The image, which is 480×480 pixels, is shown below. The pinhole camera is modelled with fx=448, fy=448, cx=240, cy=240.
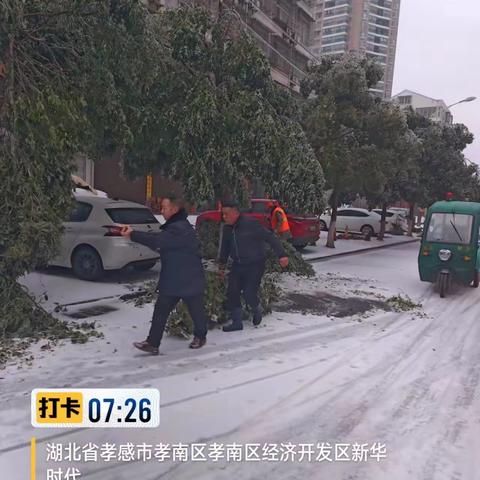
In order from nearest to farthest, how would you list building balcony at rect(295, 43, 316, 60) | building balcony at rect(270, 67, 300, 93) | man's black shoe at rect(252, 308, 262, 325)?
man's black shoe at rect(252, 308, 262, 325), building balcony at rect(270, 67, 300, 93), building balcony at rect(295, 43, 316, 60)

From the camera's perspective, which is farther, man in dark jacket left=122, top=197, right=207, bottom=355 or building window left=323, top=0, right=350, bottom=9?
building window left=323, top=0, right=350, bottom=9

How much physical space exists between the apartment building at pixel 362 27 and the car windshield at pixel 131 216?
12439 cm

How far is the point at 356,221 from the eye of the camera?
22.3m

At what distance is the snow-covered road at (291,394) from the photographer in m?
3.13

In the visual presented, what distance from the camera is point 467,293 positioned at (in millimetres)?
9695

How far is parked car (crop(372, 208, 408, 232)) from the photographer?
24969 mm

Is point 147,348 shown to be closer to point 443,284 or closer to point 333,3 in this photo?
point 443,284

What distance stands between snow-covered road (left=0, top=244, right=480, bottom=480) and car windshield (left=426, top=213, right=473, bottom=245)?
3060mm

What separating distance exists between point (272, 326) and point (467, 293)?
221 inches

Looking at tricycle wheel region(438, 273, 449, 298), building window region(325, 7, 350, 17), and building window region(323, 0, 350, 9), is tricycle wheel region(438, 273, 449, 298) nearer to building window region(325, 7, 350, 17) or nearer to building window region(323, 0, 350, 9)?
building window region(325, 7, 350, 17)

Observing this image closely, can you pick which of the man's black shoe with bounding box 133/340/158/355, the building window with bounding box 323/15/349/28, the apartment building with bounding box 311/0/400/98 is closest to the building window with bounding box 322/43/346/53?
the apartment building with bounding box 311/0/400/98

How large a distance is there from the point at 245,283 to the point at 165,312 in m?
1.44

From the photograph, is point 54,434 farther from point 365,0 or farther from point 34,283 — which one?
point 365,0

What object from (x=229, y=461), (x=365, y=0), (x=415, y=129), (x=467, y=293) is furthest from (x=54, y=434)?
(x=365, y=0)
